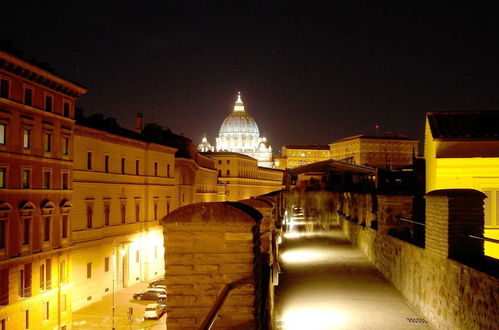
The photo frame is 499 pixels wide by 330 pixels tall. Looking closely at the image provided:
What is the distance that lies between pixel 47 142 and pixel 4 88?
4.22 meters

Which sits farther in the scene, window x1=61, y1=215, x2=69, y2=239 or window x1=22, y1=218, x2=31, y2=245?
window x1=61, y1=215, x2=69, y2=239

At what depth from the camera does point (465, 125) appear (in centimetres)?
1738

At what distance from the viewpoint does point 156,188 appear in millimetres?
40500

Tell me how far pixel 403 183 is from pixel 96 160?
58.8 ft

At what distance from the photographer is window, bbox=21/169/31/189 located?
23.6m

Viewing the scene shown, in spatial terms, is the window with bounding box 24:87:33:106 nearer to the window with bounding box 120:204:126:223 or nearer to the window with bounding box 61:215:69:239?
the window with bounding box 61:215:69:239

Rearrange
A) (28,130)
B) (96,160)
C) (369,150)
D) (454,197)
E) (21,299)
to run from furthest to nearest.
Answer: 1. (369,150)
2. (96,160)
3. (28,130)
4. (21,299)
5. (454,197)

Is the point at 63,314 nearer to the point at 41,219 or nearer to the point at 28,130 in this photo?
the point at 41,219

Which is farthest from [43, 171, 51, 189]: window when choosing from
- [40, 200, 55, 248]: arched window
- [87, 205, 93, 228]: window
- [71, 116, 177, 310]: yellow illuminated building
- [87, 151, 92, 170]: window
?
[87, 205, 93, 228]: window

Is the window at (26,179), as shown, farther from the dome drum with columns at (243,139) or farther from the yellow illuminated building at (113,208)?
the dome drum with columns at (243,139)

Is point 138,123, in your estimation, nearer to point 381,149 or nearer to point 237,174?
point 237,174

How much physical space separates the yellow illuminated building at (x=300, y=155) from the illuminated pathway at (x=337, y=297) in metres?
136

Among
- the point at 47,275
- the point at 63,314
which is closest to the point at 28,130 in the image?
the point at 47,275

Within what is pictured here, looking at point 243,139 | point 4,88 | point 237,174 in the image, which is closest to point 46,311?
point 4,88
